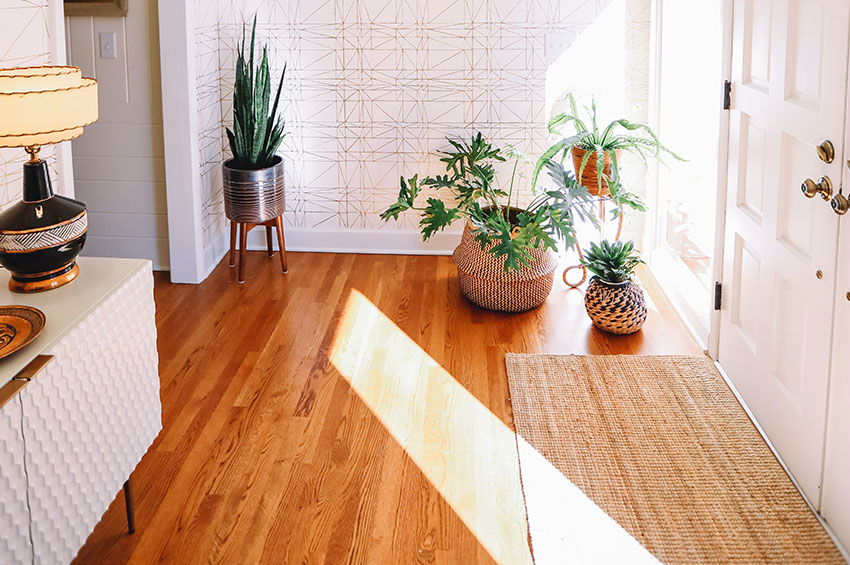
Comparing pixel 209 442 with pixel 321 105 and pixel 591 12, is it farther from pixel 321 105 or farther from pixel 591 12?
pixel 591 12

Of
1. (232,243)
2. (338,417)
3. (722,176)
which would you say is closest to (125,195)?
(232,243)

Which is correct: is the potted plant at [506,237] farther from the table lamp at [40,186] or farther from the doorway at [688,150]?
the table lamp at [40,186]

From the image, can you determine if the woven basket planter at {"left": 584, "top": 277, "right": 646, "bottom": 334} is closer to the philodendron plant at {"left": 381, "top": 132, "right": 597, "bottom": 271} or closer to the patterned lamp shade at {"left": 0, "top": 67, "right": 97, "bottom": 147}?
the philodendron plant at {"left": 381, "top": 132, "right": 597, "bottom": 271}

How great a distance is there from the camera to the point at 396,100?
180 inches

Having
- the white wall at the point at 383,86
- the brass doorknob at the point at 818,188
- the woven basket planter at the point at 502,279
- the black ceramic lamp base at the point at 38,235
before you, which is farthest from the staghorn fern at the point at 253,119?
the brass doorknob at the point at 818,188

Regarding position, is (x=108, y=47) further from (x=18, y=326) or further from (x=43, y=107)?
(x=18, y=326)

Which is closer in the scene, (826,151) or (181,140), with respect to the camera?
(826,151)

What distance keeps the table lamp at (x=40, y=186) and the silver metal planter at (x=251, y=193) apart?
6.37 feet

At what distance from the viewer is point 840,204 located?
224 centimetres

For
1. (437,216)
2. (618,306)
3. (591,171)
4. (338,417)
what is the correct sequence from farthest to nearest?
(591,171) < (437,216) < (618,306) < (338,417)

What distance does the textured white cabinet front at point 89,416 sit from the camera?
5.94 ft

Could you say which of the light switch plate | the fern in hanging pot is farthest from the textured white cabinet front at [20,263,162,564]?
the light switch plate

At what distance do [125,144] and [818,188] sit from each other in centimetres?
313

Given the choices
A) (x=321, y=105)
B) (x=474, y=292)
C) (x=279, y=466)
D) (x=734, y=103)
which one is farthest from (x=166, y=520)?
(x=321, y=105)
